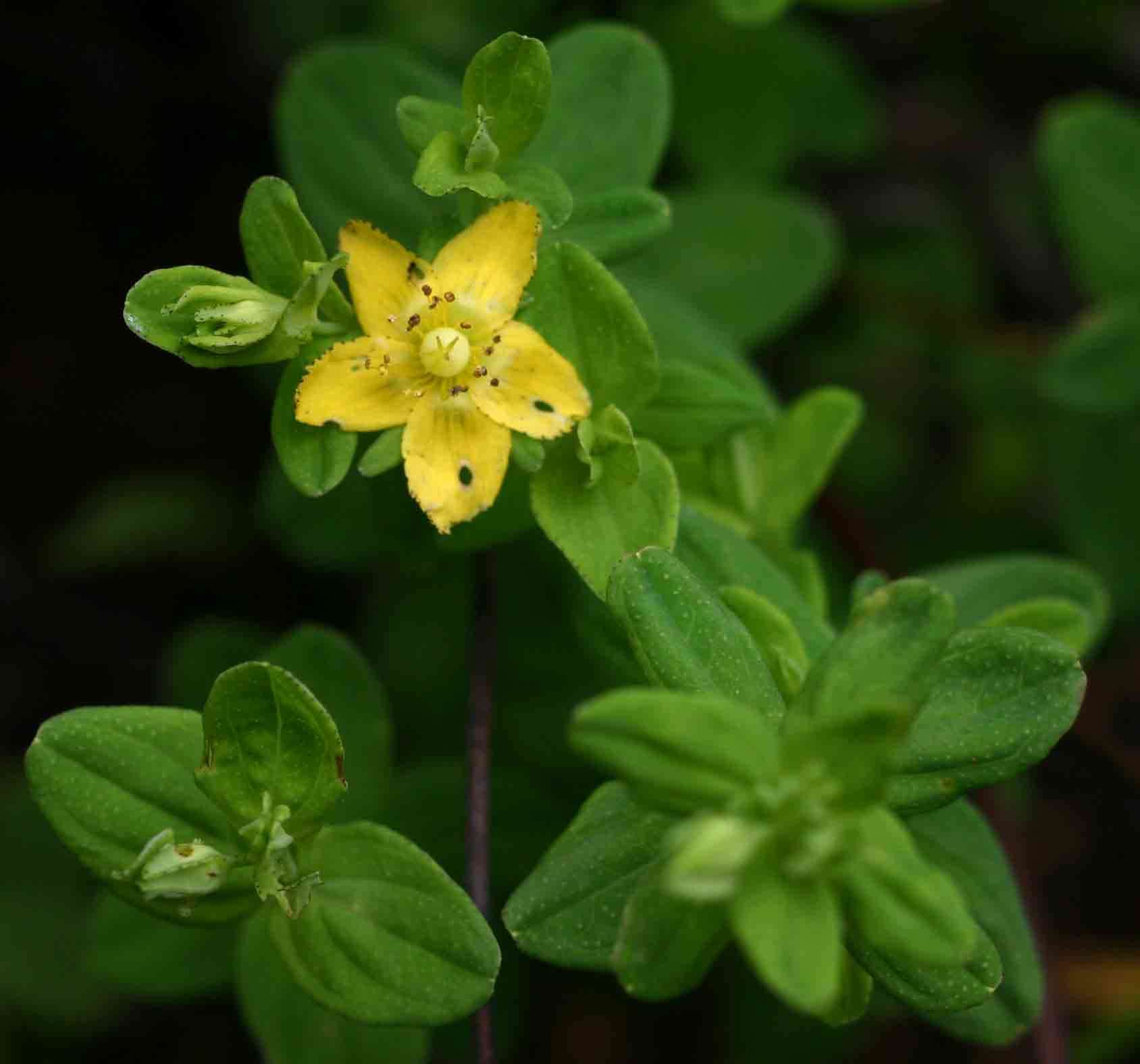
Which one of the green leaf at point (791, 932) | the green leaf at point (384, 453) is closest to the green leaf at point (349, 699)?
the green leaf at point (384, 453)

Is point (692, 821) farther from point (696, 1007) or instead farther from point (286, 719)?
point (696, 1007)

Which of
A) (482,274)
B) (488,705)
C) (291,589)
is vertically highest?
(482,274)

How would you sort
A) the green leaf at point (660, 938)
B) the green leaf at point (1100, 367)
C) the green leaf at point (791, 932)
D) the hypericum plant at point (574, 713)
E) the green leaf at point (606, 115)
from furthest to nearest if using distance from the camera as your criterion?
the green leaf at point (1100, 367) < the green leaf at point (606, 115) < the green leaf at point (660, 938) < the hypericum plant at point (574, 713) < the green leaf at point (791, 932)

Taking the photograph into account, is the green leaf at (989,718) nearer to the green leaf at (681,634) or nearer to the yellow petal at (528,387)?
the green leaf at (681,634)

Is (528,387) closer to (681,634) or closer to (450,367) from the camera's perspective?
(450,367)

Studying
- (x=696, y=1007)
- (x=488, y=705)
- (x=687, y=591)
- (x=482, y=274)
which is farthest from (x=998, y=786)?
(x=482, y=274)

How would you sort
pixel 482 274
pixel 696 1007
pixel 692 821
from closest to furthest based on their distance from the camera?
pixel 692 821 → pixel 482 274 → pixel 696 1007

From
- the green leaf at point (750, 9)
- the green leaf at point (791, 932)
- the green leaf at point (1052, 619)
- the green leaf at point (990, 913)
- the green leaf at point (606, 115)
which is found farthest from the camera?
the green leaf at point (750, 9)
